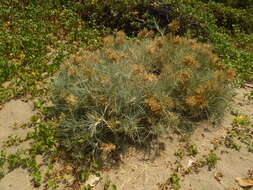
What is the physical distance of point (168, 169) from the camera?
284 centimetres

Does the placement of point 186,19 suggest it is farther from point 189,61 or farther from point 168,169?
point 168,169

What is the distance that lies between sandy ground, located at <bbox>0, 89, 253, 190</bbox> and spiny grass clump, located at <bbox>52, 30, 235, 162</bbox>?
19 centimetres

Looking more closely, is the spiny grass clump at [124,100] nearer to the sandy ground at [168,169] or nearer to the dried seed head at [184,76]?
the dried seed head at [184,76]

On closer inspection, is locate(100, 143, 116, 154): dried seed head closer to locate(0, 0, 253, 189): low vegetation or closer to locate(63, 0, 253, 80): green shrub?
locate(0, 0, 253, 189): low vegetation

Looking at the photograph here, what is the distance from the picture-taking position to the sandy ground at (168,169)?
2.72m

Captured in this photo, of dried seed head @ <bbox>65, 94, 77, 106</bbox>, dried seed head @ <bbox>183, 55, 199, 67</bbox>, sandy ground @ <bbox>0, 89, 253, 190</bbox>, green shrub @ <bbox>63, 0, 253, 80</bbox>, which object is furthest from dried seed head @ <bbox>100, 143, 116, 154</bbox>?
green shrub @ <bbox>63, 0, 253, 80</bbox>

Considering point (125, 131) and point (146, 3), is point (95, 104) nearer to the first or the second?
point (125, 131)

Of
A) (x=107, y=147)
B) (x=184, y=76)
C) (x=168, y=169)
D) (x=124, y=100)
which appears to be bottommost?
(x=168, y=169)

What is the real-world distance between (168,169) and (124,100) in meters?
0.86

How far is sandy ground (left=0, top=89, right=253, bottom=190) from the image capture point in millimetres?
2719

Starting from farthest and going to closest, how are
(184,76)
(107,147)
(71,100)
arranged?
(184,76)
(71,100)
(107,147)

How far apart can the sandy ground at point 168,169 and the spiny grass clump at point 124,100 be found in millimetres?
186

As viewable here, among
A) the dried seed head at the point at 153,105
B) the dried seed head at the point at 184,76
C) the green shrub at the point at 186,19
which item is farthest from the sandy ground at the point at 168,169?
the green shrub at the point at 186,19

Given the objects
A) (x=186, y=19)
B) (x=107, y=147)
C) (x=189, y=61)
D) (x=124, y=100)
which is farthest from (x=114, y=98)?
(x=186, y=19)
